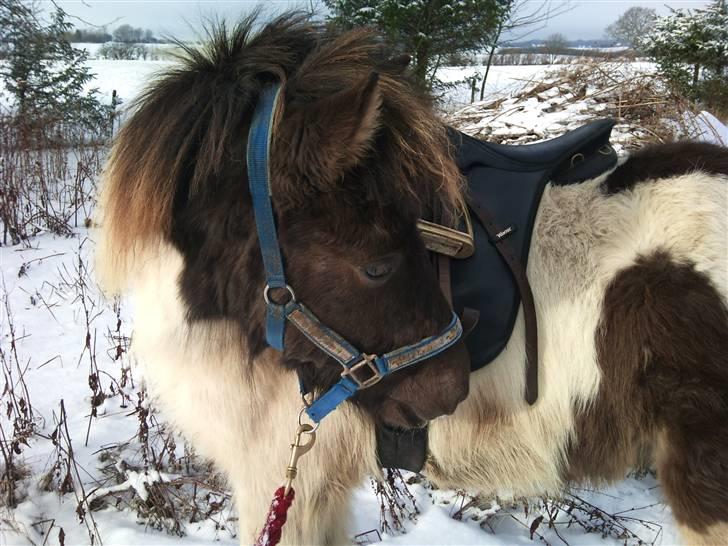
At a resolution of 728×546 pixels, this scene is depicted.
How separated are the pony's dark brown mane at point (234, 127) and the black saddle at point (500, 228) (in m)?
0.23

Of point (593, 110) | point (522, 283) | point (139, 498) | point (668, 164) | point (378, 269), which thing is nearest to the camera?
point (378, 269)

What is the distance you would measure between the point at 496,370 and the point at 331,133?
0.91 m

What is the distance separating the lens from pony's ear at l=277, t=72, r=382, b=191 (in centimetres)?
113

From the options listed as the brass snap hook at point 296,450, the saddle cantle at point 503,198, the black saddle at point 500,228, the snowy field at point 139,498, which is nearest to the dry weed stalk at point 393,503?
the snowy field at point 139,498

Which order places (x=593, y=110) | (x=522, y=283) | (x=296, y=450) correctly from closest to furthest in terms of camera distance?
(x=296, y=450) < (x=522, y=283) < (x=593, y=110)

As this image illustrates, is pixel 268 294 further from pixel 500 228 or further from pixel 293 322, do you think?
pixel 500 228

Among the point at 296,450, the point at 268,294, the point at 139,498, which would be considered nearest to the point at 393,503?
the point at 139,498

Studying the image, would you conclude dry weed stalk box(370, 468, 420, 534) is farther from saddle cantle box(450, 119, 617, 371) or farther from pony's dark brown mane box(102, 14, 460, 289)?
pony's dark brown mane box(102, 14, 460, 289)

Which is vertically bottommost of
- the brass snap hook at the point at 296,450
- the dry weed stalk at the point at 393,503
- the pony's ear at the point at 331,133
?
the dry weed stalk at the point at 393,503

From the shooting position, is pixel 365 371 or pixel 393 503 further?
pixel 393 503

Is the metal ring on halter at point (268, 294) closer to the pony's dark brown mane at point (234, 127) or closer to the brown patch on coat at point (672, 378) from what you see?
the pony's dark brown mane at point (234, 127)

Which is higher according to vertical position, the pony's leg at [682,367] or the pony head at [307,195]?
the pony head at [307,195]

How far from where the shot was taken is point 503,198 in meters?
1.65

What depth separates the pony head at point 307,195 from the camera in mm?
1275
